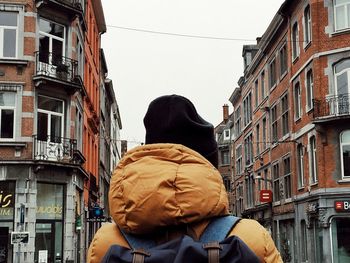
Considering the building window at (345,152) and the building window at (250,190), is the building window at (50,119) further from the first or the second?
the building window at (250,190)

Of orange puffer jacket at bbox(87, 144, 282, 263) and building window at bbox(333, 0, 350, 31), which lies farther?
building window at bbox(333, 0, 350, 31)

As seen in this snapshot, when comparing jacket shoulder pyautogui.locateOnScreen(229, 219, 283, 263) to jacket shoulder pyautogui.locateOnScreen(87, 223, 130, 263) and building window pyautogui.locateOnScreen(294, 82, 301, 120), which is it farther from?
building window pyautogui.locateOnScreen(294, 82, 301, 120)

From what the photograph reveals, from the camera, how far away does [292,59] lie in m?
34.2

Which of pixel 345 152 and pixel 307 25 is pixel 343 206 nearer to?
pixel 345 152

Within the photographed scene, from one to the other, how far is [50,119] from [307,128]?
43.3 feet

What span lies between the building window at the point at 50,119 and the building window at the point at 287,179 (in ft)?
50.6

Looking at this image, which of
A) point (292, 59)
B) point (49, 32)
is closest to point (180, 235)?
point (49, 32)

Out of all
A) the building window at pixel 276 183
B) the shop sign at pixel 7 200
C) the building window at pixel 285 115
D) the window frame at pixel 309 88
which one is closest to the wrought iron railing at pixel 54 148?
the shop sign at pixel 7 200

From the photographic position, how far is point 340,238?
91.0ft

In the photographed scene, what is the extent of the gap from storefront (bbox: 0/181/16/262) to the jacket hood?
22480 millimetres

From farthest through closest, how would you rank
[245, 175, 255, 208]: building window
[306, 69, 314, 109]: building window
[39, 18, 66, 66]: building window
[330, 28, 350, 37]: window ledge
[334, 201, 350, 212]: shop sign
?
1. [245, 175, 255, 208]: building window
2. [306, 69, 314, 109]: building window
3. [330, 28, 350, 37]: window ledge
4. [334, 201, 350, 212]: shop sign
5. [39, 18, 66, 66]: building window

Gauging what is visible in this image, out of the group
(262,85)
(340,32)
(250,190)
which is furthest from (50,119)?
(250,190)

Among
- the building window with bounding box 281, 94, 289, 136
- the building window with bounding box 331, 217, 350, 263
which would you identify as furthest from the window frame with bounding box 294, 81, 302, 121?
the building window with bounding box 331, 217, 350, 263

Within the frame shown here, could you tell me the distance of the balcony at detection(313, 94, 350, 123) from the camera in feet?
90.6
